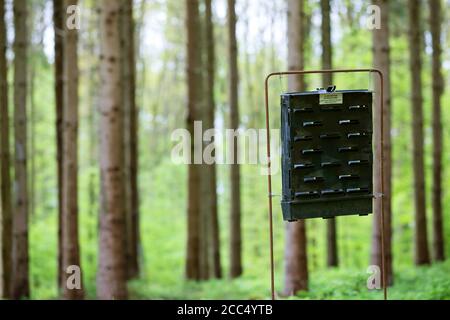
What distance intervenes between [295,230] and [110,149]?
3.17 meters

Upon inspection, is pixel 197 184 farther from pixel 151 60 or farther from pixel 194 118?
pixel 151 60

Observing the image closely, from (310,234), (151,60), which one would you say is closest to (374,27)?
(310,234)

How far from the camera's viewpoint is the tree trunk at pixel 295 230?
Result: 1103 cm

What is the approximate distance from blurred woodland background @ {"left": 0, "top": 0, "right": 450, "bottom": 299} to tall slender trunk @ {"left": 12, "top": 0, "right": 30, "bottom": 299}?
0.03m

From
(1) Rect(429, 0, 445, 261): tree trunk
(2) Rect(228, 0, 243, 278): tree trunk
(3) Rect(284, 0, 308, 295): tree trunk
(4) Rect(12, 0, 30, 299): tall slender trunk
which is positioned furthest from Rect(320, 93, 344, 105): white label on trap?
(1) Rect(429, 0, 445, 261): tree trunk

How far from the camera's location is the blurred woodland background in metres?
11.2

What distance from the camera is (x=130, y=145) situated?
17297 millimetres

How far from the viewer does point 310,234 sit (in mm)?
22625

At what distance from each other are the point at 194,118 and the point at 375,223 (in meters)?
4.65

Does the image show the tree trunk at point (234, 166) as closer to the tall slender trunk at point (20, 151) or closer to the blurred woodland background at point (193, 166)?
the blurred woodland background at point (193, 166)

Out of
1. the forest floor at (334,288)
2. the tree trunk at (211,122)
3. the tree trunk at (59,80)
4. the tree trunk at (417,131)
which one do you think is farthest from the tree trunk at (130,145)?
the tree trunk at (417,131)

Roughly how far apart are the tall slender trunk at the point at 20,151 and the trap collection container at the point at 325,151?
25.1 ft

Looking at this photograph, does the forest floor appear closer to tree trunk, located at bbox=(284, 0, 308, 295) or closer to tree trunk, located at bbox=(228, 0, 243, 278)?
tree trunk, located at bbox=(284, 0, 308, 295)

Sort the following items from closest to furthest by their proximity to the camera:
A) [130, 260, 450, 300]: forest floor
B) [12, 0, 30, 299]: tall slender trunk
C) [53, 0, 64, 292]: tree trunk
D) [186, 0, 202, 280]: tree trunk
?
[130, 260, 450, 300]: forest floor, [12, 0, 30, 299]: tall slender trunk, [53, 0, 64, 292]: tree trunk, [186, 0, 202, 280]: tree trunk
